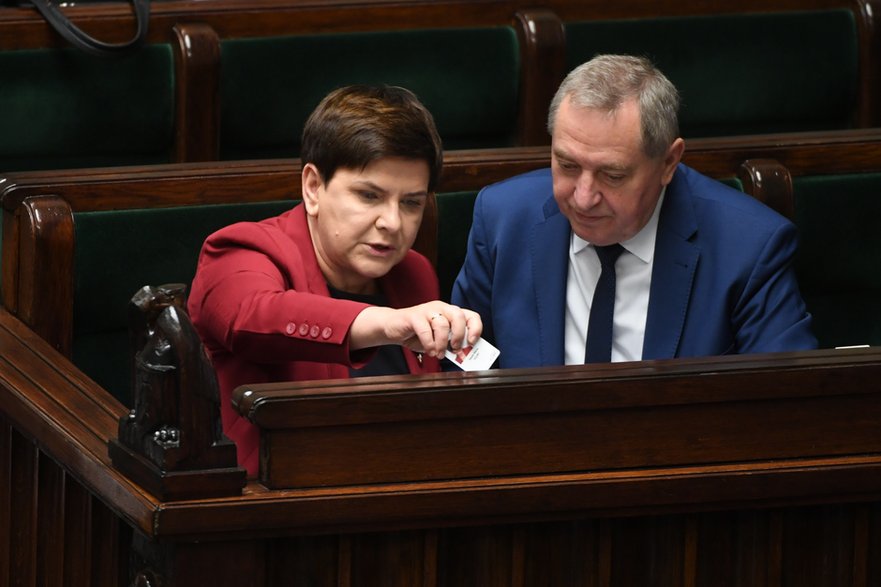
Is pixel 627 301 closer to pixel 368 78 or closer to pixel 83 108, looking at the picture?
pixel 368 78

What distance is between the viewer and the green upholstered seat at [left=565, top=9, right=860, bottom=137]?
3334mm

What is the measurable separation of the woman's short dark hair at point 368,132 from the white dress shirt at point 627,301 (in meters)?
0.36

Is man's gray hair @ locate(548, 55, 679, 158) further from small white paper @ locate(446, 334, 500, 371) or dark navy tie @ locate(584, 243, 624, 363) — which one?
small white paper @ locate(446, 334, 500, 371)

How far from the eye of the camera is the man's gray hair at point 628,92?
86.2 inches

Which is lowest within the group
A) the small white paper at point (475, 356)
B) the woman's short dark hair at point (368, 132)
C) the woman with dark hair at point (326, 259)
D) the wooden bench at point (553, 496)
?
the wooden bench at point (553, 496)

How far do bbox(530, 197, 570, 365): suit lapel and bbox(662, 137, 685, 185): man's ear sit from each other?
15 cm

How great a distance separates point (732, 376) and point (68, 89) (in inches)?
65.1

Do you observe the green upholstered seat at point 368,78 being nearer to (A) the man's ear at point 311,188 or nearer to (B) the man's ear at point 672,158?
(B) the man's ear at point 672,158

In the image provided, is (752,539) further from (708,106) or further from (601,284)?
(708,106)

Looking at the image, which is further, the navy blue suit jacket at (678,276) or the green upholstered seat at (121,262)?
the green upholstered seat at (121,262)

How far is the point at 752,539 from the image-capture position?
1743 mm

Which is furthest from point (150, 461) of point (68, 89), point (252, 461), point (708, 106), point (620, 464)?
point (708, 106)

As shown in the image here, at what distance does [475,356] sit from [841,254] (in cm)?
106

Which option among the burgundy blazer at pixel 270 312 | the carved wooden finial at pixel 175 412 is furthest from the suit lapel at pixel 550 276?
A: the carved wooden finial at pixel 175 412
